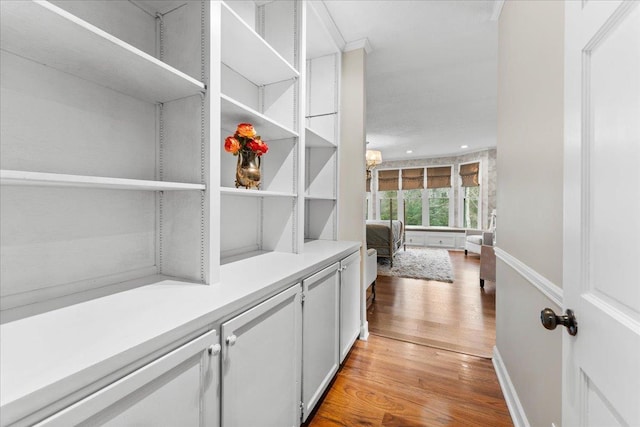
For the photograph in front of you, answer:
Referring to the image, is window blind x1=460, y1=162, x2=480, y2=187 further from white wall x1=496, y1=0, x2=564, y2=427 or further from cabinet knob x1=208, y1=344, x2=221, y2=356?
cabinet knob x1=208, y1=344, x2=221, y2=356

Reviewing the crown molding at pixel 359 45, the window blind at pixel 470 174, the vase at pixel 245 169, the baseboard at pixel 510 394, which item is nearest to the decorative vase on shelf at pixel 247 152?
the vase at pixel 245 169

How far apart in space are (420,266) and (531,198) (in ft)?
13.6

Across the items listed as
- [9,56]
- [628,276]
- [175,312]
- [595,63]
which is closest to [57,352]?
[175,312]

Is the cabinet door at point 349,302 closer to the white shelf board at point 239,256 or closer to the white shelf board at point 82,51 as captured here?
the white shelf board at point 239,256

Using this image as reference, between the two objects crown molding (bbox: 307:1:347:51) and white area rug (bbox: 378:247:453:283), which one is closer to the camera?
crown molding (bbox: 307:1:347:51)

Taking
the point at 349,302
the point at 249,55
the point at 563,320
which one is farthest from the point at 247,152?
the point at 563,320

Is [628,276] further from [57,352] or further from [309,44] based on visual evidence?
[309,44]

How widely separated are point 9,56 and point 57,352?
88 cm

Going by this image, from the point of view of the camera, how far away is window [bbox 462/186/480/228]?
24.0ft

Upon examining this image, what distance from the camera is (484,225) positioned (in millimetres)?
7078

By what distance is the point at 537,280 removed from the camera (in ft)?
3.82

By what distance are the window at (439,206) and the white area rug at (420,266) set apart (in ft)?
5.41

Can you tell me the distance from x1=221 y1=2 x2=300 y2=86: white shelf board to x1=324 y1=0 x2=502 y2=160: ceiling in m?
0.78

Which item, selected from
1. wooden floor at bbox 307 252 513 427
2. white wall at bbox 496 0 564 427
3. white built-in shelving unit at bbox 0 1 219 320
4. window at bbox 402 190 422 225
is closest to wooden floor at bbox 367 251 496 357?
wooden floor at bbox 307 252 513 427
